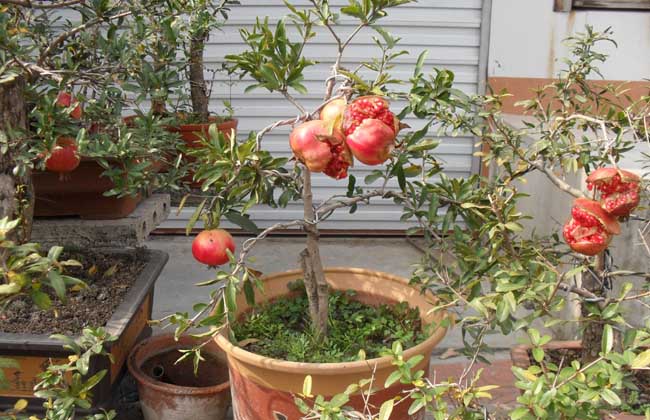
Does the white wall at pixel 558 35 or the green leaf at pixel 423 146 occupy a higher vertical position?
the white wall at pixel 558 35

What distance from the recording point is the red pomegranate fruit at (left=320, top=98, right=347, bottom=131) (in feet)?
5.32

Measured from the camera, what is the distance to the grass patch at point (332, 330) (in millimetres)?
2213

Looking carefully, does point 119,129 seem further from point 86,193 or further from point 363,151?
point 363,151

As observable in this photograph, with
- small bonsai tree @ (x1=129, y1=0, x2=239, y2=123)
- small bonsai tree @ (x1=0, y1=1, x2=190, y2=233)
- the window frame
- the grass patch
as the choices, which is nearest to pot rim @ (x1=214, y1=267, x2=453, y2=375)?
the grass patch

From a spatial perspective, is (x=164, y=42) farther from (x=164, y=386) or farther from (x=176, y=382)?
(x=176, y=382)

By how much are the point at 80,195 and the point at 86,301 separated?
631mm

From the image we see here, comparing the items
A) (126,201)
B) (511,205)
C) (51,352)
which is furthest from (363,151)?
(126,201)

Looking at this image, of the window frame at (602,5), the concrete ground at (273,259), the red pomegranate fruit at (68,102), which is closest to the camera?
A: the red pomegranate fruit at (68,102)

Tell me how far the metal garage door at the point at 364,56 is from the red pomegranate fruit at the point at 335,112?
3363mm

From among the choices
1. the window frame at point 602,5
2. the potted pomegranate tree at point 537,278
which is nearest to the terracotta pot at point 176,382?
the potted pomegranate tree at point 537,278

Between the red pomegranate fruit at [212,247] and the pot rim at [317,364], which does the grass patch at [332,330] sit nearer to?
the pot rim at [317,364]

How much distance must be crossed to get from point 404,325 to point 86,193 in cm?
162

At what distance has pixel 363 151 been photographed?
1523mm

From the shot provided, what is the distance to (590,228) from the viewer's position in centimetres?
166
